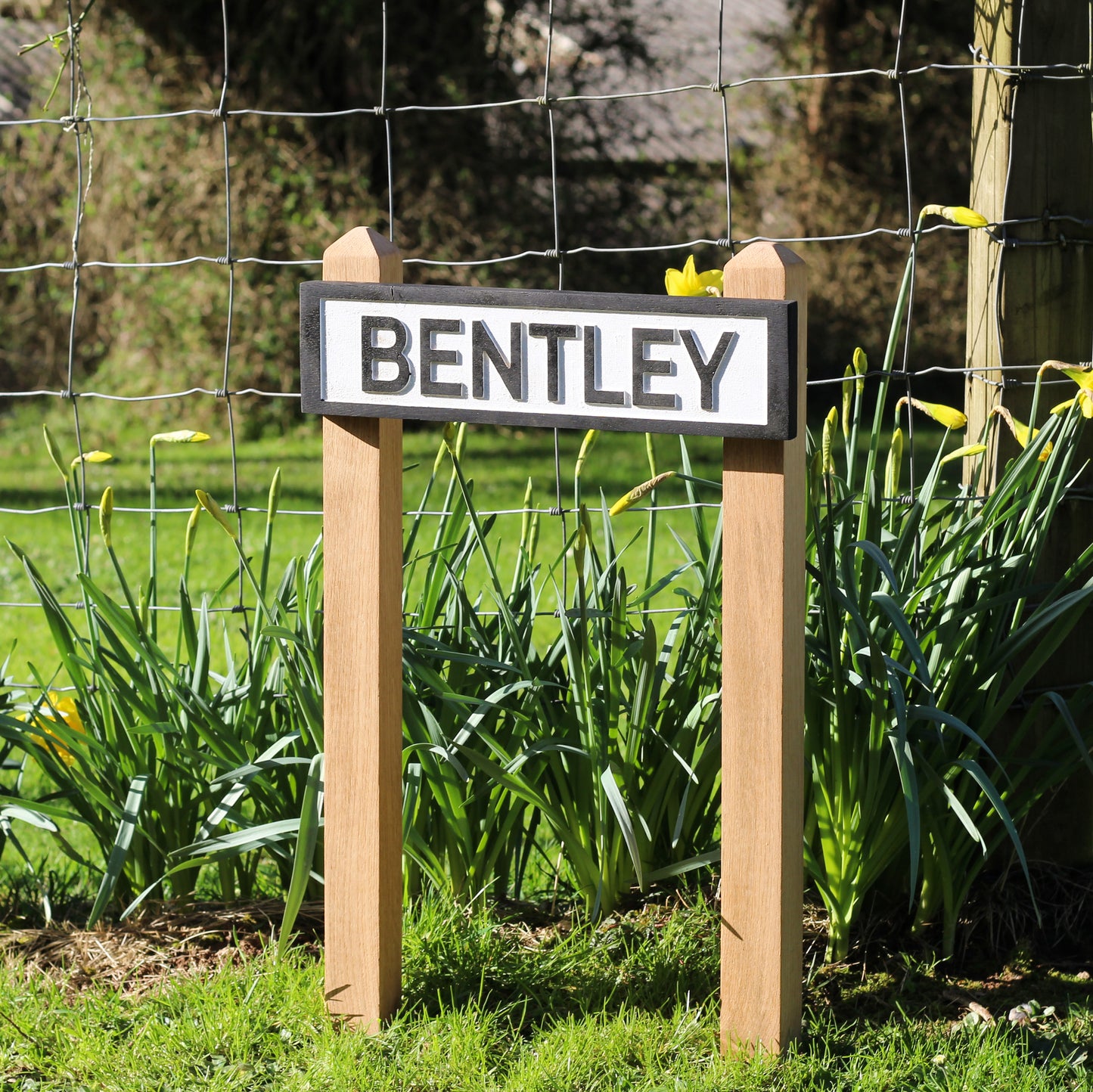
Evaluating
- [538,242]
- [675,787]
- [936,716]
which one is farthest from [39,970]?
[538,242]

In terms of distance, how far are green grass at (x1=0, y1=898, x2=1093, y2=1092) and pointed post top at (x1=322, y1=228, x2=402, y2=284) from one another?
98 cm

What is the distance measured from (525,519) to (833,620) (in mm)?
581

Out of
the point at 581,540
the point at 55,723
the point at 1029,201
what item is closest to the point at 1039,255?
the point at 1029,201

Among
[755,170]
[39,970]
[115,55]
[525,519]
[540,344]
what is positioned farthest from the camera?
[755,170]

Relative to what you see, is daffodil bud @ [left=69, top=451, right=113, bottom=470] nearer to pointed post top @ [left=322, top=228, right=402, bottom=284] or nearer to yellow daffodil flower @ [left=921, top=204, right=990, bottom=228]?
pointed post top @ [left=322, top=228, right=402, bottom=284]

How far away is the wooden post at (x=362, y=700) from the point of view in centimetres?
186

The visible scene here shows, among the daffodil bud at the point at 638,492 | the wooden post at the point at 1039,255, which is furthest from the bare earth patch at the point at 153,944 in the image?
the wooden post at the point at 1039,255

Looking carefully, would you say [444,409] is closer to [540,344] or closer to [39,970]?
[540,344]

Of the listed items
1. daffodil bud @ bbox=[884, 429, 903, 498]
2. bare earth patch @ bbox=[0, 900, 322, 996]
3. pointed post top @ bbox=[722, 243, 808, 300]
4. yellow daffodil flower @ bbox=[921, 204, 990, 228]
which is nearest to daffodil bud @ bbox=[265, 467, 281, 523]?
bare earth patch @ bbox=[0, 900, 322, 996]

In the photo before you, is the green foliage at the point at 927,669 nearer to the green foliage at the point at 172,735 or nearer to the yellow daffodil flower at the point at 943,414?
the yellow daffodil flower at the point at 943,414

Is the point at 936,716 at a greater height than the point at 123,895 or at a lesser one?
greater

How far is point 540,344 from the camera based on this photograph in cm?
173

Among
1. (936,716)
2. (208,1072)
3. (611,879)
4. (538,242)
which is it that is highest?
(538,242)

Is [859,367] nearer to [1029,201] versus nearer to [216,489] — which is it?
[1029,201]
